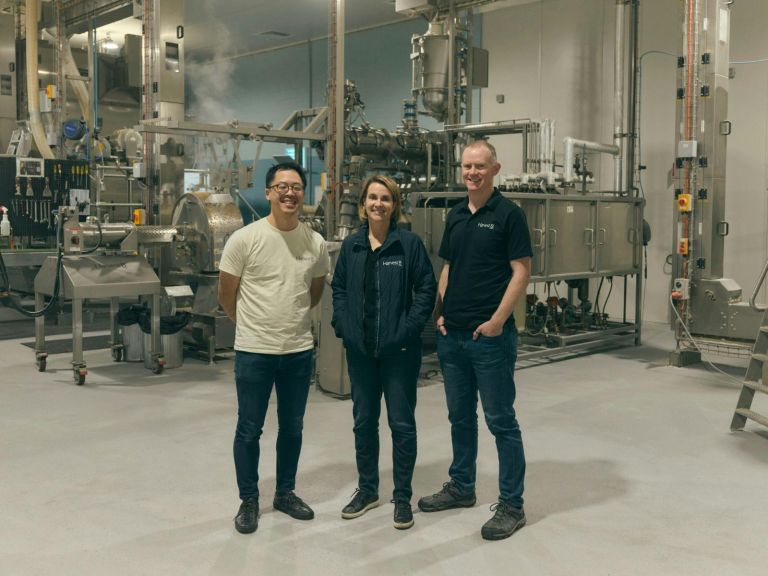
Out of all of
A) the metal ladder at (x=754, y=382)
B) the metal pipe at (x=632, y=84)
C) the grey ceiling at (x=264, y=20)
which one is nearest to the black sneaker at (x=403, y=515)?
the metal ladder at (x=754, y=382)

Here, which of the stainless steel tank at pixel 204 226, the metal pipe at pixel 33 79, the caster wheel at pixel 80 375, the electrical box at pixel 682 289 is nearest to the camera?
the caster wheel at pixel 80 375

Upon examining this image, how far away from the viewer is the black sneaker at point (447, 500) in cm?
339

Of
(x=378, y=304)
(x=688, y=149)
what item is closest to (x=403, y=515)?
(x=378, y=304)

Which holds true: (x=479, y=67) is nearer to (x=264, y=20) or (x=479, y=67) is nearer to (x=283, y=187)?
(x=264, y=20)

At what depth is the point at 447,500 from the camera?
3420 millimetres

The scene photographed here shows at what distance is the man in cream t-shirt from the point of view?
3.07 m

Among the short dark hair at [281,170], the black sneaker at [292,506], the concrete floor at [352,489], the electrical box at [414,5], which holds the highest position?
the electrical box at [414,5]

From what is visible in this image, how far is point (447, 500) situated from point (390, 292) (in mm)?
959

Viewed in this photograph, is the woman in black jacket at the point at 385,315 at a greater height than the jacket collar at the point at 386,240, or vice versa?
the jacket collar at the point at 386,240

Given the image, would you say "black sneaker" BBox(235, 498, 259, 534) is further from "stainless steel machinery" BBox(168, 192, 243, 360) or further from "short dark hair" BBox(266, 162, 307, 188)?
"stainless steel machinery" BBox(168, 192, 243, 360)

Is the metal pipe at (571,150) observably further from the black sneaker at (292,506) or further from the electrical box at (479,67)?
the black sneaker at (292,506)

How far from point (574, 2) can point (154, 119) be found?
560cm

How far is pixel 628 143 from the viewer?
28.0ft

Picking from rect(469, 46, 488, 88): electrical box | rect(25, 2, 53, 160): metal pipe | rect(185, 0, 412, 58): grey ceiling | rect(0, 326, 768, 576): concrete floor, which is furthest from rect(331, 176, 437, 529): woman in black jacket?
rect(185, 0, 412, 58): grey ceiling
